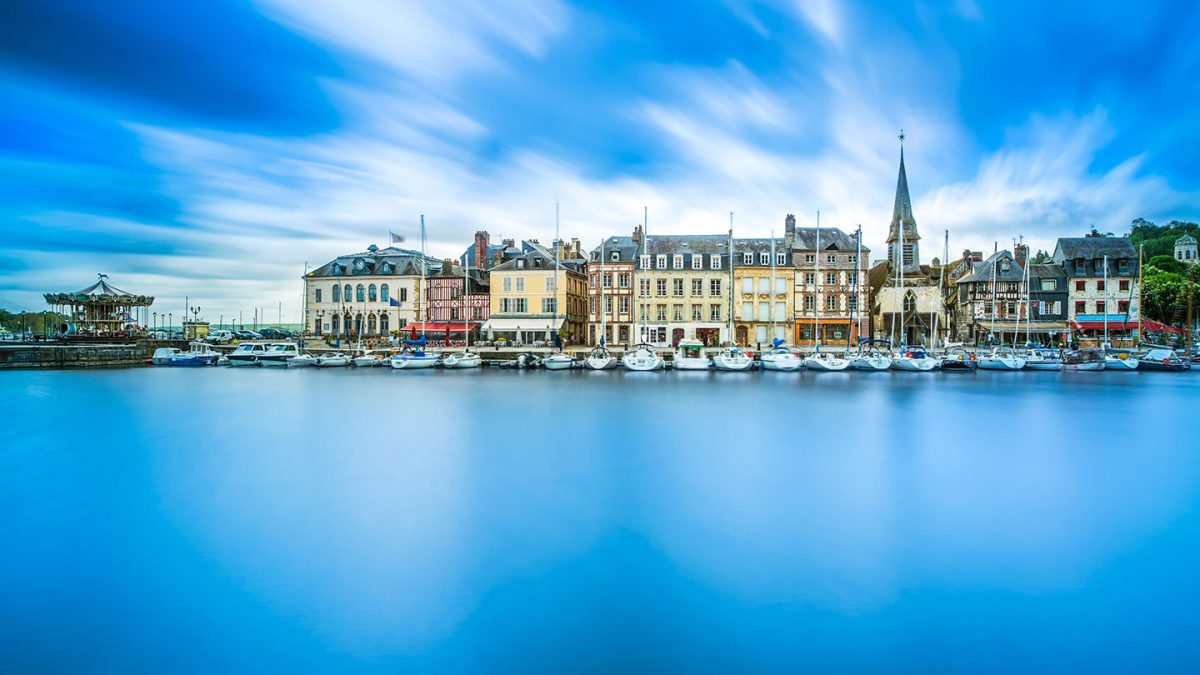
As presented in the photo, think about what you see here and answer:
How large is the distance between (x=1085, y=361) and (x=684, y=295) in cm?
2381

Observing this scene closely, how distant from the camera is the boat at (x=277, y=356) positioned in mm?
43406

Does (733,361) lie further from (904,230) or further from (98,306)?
(98,306)

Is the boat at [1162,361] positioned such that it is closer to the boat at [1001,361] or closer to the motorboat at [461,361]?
the boat at [1001,361]

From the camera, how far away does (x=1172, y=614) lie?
25.7 ft

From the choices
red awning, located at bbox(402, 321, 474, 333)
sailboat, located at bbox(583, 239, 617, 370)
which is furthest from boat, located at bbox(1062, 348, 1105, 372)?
red awning, located at bbox(402, 321, 474, 333)

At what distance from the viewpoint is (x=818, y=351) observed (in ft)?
130

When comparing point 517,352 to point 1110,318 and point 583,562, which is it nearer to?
point 583,562

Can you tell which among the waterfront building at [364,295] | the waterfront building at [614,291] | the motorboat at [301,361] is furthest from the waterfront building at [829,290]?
the motorboat at [301,361]

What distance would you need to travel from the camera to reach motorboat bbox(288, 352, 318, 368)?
1690 inches

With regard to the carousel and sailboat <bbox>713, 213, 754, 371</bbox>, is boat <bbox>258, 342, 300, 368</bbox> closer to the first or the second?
the carousel

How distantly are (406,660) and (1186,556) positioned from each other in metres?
11.1

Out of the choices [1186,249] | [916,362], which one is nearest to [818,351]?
[916,362]

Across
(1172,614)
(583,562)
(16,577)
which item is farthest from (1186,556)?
(16,577)

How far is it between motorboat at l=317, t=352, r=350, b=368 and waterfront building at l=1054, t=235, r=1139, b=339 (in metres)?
48.8
